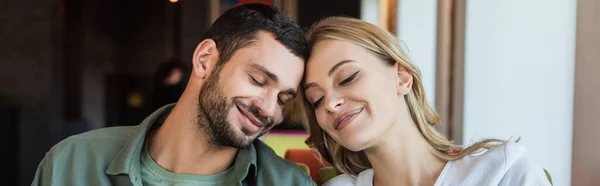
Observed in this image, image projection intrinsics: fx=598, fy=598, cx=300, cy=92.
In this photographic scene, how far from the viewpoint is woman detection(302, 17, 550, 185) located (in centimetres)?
171

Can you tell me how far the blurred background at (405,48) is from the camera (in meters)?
2.10

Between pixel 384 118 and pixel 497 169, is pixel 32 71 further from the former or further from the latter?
pixel 497 169

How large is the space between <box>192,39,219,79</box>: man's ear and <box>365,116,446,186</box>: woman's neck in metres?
0.55

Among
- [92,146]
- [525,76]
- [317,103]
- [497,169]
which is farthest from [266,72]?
[525,76]

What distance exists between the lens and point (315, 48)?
1.81m

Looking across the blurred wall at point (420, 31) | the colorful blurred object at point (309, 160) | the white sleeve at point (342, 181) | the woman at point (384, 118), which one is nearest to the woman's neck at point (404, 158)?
the woman at point (384, 118)

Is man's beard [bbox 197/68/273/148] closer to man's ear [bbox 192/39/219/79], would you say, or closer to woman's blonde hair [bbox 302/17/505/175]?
man's ear [bbox 192/39/219/79]

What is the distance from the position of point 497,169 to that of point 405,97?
0.38m

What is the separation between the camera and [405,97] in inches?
75.2

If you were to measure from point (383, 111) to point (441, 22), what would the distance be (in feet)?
5.47

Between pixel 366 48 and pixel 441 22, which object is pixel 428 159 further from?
pixel 441 22

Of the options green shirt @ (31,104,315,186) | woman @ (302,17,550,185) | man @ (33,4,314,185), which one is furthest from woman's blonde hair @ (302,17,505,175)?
green shirt @ (31,104,315,186)

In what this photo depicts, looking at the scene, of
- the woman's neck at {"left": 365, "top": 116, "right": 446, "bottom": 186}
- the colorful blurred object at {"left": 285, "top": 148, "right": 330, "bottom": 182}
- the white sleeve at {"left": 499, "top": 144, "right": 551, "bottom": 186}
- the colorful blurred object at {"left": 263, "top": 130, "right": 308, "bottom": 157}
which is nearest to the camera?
the white sleeve at {"left": 499, "top": 144, "right": 551, "bottom": 186}

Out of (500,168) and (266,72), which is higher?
(266,72)
